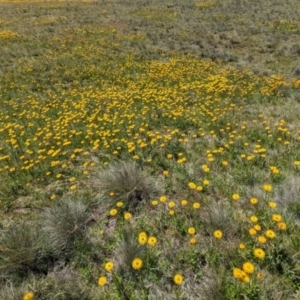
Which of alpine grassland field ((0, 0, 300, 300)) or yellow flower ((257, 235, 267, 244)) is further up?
yellow flower ((257, 235, 267, 244))

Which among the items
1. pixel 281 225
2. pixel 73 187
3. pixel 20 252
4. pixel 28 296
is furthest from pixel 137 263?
pixel 73 187

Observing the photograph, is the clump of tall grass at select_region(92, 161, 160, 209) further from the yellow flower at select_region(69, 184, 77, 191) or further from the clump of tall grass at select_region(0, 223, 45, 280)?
the clump of tall grass at select_region(0, 223, 45, 280)

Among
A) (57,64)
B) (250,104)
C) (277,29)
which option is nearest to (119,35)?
(57,64)

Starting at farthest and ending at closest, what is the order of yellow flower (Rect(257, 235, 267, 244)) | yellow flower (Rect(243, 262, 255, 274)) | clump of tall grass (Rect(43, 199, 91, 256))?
1. clump of tall grass (Rect(43, 199, 91, 256))
2. yellow flower (Rect(257, 235, 267, 244))
3. yellow flower (Rect(243, 262, 255, 274))

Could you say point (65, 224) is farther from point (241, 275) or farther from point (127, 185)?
point (241, 275)

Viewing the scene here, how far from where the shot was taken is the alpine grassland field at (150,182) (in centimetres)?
358

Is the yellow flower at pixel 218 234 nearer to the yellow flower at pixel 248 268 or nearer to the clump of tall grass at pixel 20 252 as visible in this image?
the yellow flower at pixel 248 268

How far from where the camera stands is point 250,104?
9.22 metres

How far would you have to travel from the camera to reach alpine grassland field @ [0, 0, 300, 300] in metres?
3.58

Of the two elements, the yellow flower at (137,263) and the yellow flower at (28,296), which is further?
the yellow flower at (137,263)

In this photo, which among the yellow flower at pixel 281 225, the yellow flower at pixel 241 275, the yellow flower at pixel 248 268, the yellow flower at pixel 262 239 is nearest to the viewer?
the yellow flower at pixel 241 275

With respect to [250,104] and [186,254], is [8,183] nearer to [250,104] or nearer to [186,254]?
[186,254]

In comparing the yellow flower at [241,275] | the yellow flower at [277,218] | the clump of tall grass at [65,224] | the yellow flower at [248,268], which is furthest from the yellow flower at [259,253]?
the clump of tall grass at [65,224]

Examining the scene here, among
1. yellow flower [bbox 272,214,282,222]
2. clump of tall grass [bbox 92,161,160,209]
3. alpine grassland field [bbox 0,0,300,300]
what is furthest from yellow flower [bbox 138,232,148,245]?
yellow flower [bbox 272,214,282,222]
